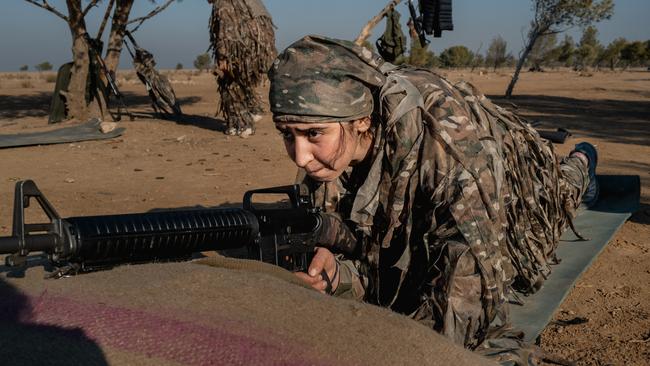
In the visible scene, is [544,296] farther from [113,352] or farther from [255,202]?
[255,202]

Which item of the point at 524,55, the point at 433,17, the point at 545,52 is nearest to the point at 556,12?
the point at 524,55

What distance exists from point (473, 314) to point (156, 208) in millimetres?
4248

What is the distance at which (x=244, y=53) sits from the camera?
9914 millimetres

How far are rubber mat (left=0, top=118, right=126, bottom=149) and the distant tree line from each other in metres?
44.9

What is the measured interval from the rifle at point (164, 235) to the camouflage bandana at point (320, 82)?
390 millimetres

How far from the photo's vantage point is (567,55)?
64375mm

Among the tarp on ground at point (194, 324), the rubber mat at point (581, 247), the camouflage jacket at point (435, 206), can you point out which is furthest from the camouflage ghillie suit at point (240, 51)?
the tarp on ground at point (194, 324)

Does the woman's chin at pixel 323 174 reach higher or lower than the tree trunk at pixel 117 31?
lower

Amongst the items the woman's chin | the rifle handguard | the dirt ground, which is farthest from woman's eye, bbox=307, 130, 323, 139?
the dirt ground

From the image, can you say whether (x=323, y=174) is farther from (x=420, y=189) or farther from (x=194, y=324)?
(x=194, y=324)

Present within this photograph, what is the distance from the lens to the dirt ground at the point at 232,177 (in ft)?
11.2

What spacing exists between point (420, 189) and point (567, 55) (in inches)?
2656

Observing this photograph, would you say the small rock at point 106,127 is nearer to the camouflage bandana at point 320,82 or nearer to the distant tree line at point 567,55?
the camouflage bandana at point 320,82

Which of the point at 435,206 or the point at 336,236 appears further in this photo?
the point at 336,236
